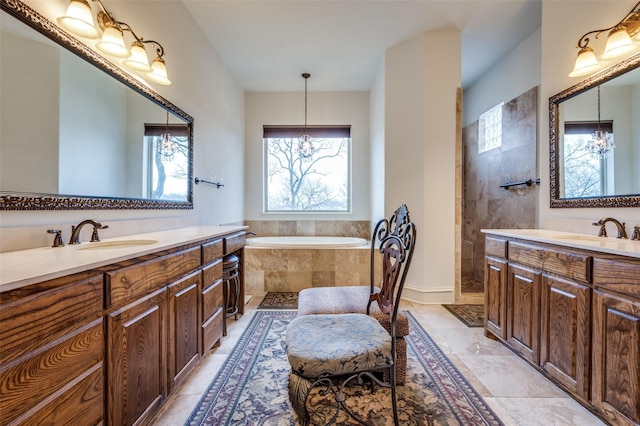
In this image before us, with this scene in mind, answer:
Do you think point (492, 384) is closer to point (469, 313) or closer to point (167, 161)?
point (469, 313)

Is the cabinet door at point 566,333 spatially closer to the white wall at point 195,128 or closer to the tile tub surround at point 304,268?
the tile tub surround at point 304,268

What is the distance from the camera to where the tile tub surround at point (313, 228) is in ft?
13.7

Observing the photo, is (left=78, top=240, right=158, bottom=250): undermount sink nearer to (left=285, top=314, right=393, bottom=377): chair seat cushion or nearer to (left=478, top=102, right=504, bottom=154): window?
(left=285, top=314, right=393, bottom=377): chair seat cushion

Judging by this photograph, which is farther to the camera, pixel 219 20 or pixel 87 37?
pixel 219 20

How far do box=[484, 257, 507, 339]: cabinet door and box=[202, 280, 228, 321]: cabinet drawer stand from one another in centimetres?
201

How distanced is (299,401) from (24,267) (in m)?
1.07

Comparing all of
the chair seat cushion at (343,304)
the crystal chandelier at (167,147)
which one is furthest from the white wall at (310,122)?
the chair seat cushion at (343,304)

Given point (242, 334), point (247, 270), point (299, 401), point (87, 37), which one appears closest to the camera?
point (299, 401)

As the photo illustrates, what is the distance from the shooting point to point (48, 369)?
74 cm

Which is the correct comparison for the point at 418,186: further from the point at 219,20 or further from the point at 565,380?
the point at 219,20

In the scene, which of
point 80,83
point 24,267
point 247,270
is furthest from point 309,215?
point 24,267

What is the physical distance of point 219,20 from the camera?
2.60 meters

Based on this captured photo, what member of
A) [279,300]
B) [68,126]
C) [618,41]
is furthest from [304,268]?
[618,41]

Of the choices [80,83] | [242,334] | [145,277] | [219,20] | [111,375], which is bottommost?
[242,334]
